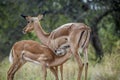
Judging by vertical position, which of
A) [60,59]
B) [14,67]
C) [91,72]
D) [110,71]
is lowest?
[91,72]

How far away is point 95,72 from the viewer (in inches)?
355

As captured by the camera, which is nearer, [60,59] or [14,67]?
[60,59]

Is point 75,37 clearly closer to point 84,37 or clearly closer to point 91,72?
point 84,37

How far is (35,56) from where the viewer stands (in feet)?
24.1

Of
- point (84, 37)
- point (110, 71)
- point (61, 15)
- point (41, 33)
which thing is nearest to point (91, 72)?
point (110, 71)

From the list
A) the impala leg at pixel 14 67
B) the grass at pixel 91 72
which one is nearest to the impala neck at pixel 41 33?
the impala leg at pixel 14 67

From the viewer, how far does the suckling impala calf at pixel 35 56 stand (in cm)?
717

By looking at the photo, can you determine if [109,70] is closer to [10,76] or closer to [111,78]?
[111,78]

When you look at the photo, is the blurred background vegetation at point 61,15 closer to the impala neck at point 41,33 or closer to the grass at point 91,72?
the grass at point 91,72

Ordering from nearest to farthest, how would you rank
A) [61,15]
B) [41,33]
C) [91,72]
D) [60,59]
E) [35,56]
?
[60,59], [35,56], [41,33], [91,72], [61,15]

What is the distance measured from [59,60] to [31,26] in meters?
0.89

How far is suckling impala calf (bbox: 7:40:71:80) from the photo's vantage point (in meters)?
7.17

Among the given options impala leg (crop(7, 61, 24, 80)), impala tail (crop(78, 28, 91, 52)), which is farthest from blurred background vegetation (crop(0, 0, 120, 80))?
impala tail (crop(78, 28, 91, 52))

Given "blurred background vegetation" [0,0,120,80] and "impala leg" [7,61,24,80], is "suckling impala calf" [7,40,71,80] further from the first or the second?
"blurred background vegetation" [0,0,120,80]
